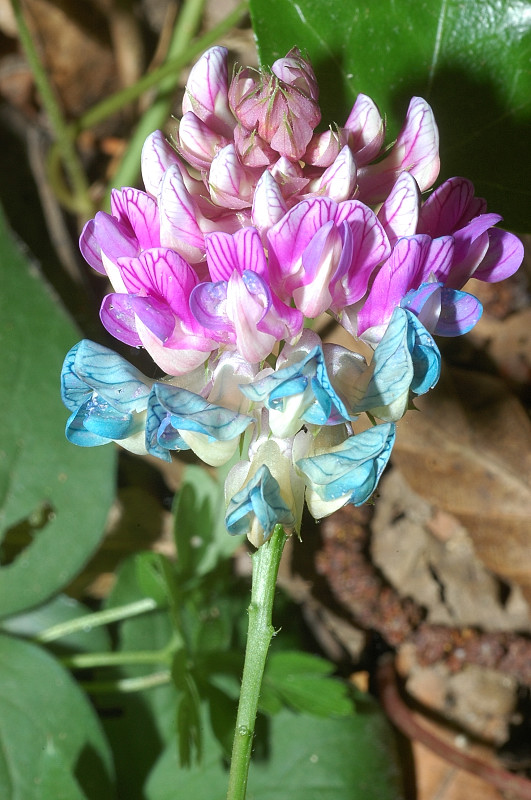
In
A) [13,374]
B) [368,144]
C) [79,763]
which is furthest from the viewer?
[13,374]

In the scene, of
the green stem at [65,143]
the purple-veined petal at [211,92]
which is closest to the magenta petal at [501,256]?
the purple-veined petal at [211,92]

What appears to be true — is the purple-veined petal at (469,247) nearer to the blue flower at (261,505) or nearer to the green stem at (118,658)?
the blue flower at (261,505)

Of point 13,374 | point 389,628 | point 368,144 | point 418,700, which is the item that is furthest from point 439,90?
point 418,700

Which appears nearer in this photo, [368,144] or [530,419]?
[368,144]

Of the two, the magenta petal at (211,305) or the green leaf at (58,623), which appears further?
the green leaf at (58,623)

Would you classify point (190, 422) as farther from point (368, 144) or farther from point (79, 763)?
point (79, 763)
